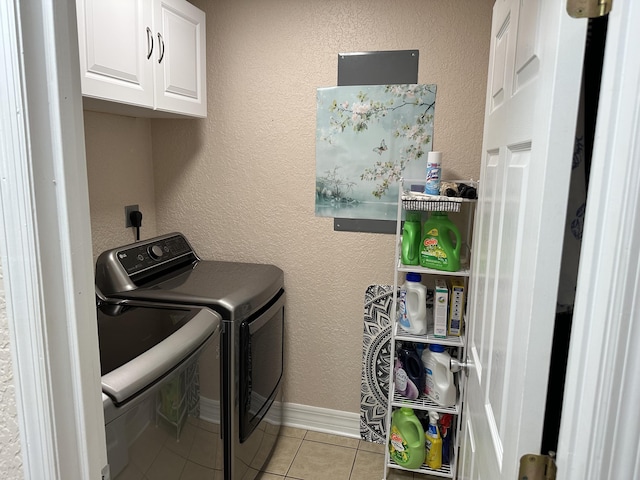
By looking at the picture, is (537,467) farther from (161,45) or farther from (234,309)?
(161,45)

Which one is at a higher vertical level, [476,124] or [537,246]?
[476,124]

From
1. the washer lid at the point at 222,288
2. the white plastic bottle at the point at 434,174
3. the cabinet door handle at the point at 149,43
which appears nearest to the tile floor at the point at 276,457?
the washer lid at the point at 222,288

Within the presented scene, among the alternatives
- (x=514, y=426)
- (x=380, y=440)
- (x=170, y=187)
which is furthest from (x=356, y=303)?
(x=514, y=426)

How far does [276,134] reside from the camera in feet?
7.67

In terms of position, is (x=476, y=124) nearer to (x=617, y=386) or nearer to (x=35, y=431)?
(x=617, y=386)

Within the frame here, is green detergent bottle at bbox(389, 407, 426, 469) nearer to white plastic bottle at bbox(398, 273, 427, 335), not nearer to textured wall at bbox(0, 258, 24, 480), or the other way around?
white plastic bottle at bbox(398, 273, 427, 335)

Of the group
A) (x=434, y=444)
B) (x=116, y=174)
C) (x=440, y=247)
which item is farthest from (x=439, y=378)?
(x=116, y=174)

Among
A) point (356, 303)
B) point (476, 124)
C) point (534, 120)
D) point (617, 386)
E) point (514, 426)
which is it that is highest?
point (476, 124)

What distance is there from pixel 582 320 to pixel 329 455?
204 centimetres

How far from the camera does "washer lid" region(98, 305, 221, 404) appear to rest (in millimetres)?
1189

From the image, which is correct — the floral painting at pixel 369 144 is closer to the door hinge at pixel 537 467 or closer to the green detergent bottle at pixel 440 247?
the green detergent bottle at pixel 440 247

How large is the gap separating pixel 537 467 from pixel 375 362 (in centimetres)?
171

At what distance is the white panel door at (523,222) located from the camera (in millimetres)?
621

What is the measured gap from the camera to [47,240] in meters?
0.62
